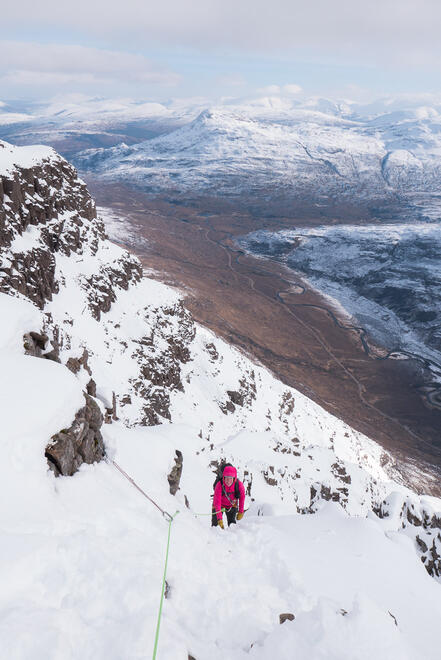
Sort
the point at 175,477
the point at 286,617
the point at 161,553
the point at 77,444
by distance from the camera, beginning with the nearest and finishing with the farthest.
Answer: the point at 286,617
the point at 161,553
the point at 77,444
the point at 175,477

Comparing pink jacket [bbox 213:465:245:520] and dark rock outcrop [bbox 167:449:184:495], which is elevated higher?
pink jacket [bbox 213:465:245:520]

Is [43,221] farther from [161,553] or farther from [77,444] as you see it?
[161,553]

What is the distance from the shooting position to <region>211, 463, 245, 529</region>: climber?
9.12 metres

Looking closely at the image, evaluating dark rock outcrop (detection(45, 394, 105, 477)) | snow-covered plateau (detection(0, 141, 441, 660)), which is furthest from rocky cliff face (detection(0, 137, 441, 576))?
dark rock outcrop (detection(45, 394, 105, 477))

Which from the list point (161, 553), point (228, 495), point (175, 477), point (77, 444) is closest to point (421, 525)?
point (228, 495)

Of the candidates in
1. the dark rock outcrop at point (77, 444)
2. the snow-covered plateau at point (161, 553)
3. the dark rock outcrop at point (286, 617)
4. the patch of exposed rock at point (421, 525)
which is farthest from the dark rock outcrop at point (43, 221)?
the patch of exposed rock at point (421, 525)

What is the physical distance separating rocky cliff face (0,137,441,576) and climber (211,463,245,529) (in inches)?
76.7

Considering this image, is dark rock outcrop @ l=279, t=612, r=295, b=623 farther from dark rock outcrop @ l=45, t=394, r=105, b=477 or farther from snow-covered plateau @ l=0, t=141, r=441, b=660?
dark rock outcrop @ l=45, t=394, r=105, b=477

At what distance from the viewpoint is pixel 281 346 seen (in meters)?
→ 65.6

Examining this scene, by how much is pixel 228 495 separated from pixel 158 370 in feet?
63.7

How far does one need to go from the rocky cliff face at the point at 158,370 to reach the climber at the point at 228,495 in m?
1.95

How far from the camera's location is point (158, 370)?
28062mm

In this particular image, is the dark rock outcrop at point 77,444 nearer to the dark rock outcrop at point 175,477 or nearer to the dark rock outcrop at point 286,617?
the dark rock outcrop at point 175,477

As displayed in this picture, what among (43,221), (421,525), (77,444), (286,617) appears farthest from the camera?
(43,221)
